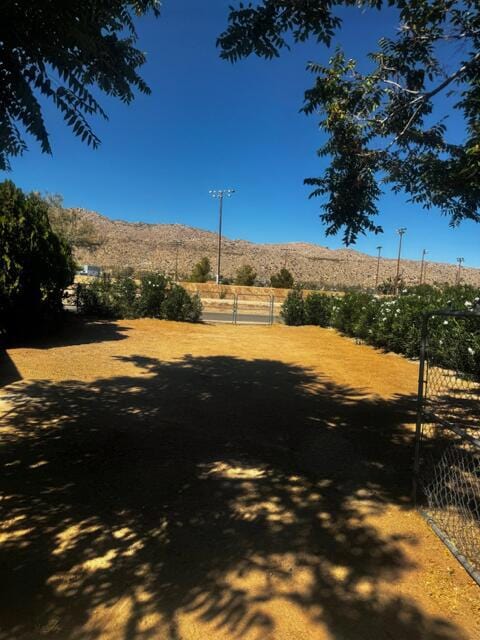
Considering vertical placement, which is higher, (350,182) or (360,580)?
(350,182)

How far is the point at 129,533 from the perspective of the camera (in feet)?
9.97

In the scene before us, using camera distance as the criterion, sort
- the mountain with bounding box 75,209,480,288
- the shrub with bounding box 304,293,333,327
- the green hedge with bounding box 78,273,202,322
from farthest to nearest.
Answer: the mountain with bounding box 75,209,480,288 < the shrub with bounding box 304,293,333,327 < the green hedge with bounding box 78,273,202,322

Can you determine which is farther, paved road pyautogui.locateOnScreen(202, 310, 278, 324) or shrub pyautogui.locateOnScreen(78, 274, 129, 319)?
paved road pyautogui.locateOnScreen(202, 310, 278, 324)

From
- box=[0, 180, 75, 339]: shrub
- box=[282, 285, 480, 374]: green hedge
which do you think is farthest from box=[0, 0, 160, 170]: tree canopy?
box=[0, 180, 75, 339]: shrub

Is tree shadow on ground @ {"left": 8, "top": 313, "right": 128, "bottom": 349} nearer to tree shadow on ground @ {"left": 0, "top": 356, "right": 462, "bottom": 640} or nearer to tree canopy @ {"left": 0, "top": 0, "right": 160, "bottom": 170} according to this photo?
tree shadow on ground @ {"left": 0, "top": 356, "right": 462, "bottom": 640}

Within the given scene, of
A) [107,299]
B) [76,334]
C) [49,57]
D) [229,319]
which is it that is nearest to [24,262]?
[76,334]

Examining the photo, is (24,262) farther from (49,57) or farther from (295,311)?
(295,311)

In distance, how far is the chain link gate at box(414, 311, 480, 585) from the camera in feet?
10.0

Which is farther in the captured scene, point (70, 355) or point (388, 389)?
point (70, 355)

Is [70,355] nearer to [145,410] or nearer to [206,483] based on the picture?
[145,410]

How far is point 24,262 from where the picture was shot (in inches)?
415

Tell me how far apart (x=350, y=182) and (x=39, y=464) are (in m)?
4.49

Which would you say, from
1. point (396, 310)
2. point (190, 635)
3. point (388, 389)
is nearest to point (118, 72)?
point (190, 635)

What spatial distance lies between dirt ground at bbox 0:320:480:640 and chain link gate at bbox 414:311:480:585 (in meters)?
0.16
